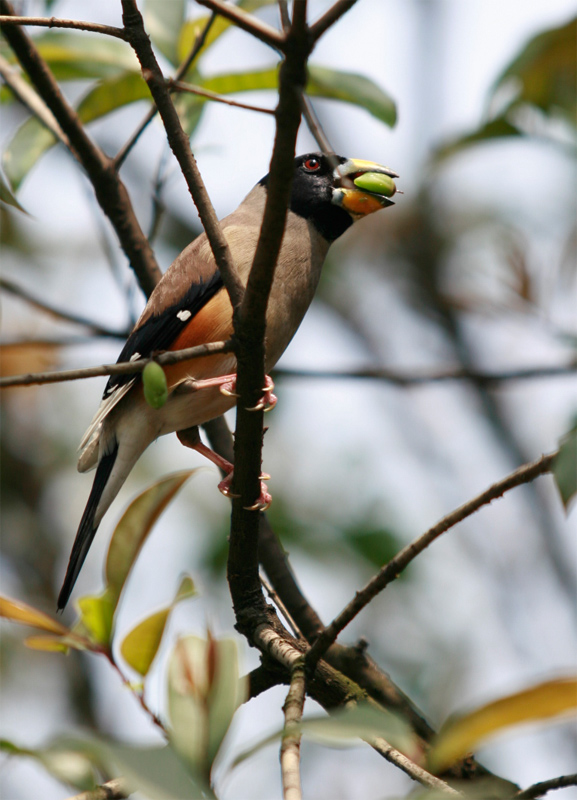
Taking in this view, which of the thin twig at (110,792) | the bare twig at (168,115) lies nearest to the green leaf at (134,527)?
the thin twig at (110,792)

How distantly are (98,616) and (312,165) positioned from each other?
2.62 metres

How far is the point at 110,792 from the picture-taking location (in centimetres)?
206

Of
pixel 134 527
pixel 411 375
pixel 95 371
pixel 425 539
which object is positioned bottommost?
pixel 425 539

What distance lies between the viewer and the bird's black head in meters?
4.01

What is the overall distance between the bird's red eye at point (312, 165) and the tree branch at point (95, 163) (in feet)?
2.96

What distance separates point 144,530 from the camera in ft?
8.56

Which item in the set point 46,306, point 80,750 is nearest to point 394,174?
point 46,306

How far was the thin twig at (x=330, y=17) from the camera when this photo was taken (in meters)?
1.49

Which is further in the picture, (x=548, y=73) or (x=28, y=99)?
(x=28, y=99)

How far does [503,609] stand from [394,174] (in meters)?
4.18

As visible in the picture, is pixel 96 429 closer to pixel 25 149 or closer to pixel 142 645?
pixel 25 149

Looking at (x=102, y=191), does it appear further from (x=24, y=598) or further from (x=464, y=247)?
(x=464, y=247)

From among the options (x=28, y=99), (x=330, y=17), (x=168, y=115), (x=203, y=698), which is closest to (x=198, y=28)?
(x=28, y=99)

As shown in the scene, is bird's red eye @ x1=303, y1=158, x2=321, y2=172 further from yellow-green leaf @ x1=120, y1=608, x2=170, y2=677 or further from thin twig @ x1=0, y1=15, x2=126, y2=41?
yellow-green leaf @ x1=120, y1=608, x2=170, y2=677
